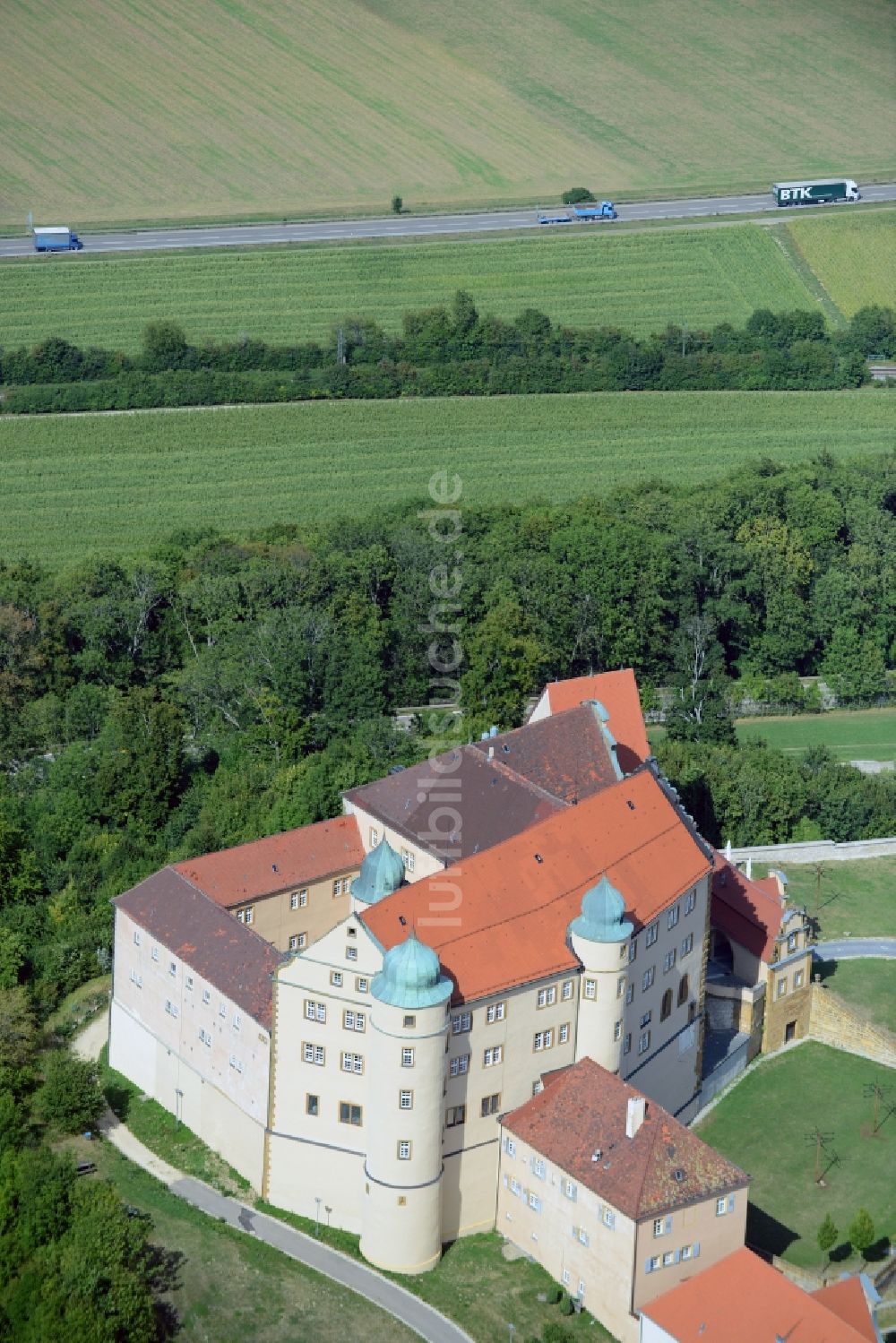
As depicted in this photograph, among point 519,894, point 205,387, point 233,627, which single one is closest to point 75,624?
point 233,627

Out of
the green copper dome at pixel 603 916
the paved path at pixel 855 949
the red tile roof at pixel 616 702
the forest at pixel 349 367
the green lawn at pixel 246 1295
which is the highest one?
the forest at pixel 349 367

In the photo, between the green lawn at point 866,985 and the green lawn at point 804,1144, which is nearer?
the green lawn at point 804,1144

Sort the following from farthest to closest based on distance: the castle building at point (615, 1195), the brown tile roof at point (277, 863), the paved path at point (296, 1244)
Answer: the brown tile roof at point (277, 863)
the paved path at point (296, 1244)
the castle building at point (615, 1195)

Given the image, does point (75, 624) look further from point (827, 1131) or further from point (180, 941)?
point (827, 1131)

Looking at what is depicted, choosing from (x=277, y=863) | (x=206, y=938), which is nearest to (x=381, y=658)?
(x=277, y=863)

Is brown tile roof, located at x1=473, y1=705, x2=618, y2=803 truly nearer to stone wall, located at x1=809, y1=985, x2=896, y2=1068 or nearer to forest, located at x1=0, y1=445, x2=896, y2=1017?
stone wall, located at x1=809, y1=985, x2=896, y2=1068

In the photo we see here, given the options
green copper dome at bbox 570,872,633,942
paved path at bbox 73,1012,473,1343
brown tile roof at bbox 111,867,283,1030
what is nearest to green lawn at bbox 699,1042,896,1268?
green copper dome at bbox 570,872,633,942

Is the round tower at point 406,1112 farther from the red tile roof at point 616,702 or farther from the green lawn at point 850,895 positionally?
the green lawn at point 850,895

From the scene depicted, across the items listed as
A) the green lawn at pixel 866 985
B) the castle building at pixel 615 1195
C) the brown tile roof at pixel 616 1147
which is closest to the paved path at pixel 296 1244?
the castle building at pixel 615 1195
